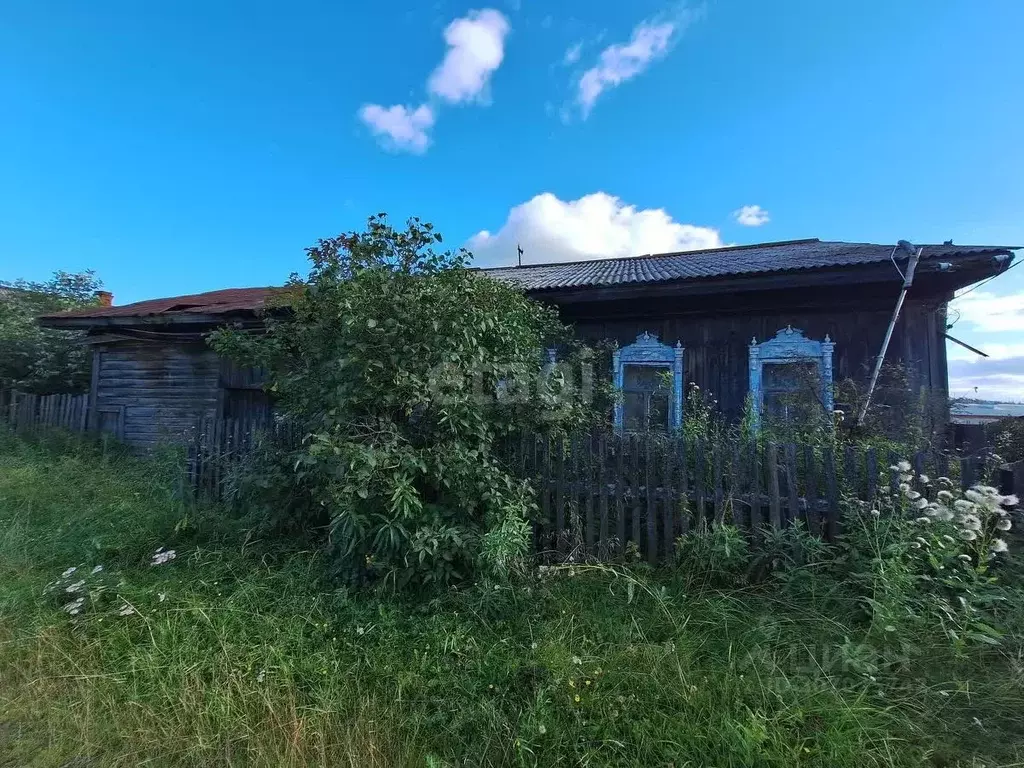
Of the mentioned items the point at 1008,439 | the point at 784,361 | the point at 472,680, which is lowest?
the point at 472,680

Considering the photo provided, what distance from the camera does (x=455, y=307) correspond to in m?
2.94

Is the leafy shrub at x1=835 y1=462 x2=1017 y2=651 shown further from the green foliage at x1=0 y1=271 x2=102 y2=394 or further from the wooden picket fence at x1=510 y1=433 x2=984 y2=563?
the green foliage at x1=0 y1=271 x2=102 y2=394

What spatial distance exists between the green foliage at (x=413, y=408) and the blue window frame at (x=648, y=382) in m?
3.02

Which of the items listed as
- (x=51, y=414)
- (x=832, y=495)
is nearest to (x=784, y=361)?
(x=832, y=495)

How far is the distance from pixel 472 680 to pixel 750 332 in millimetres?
5375

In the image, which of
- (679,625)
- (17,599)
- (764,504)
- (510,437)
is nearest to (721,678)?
(679,625)

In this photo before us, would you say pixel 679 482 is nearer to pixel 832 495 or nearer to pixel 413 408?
pixel 832 495

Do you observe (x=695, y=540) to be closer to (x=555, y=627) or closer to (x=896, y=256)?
(x=555, y=627)

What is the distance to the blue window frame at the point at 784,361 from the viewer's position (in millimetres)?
5449

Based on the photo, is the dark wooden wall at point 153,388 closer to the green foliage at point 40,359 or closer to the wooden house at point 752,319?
the wooden house at point 752,319

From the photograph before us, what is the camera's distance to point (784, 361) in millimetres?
5602

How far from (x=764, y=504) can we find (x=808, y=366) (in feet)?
10.4

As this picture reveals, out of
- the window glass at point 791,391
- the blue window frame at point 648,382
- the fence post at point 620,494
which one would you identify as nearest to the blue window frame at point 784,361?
the window glass at point 791,391

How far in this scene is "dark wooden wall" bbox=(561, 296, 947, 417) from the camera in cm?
532
